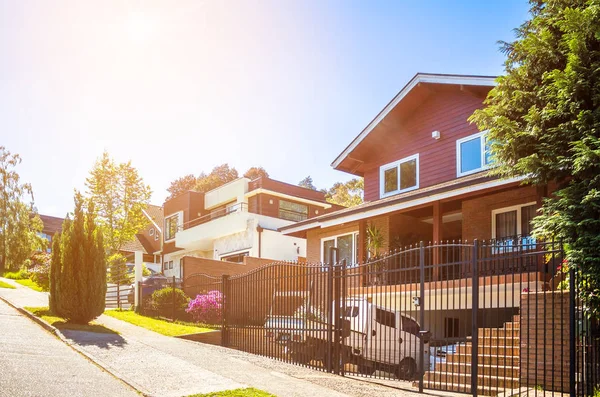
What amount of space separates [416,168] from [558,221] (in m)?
11.3

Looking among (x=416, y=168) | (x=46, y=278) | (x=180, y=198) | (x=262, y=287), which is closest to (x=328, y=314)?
(x=262, y=287)

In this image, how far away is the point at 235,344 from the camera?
1424cm

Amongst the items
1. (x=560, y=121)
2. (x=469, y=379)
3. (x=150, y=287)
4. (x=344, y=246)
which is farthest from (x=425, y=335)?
(x=150, y=287)

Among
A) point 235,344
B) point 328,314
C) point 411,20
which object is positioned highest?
point 411,20

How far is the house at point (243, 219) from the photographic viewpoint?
3228 cm

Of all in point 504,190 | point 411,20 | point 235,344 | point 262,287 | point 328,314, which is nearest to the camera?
point 328,314

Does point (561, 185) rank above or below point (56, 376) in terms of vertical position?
above

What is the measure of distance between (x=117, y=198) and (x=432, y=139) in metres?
24.8

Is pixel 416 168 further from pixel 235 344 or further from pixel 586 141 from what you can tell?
pixel 586 141

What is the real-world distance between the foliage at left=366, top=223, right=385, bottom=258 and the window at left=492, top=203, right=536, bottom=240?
4.17m

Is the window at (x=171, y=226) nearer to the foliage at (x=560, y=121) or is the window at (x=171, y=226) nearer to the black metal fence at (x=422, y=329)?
the black metal fence at (x=422, y=329)

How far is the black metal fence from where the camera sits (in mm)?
8594

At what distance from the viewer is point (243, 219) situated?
32219 millimetres

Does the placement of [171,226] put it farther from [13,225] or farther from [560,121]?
[560,121]
